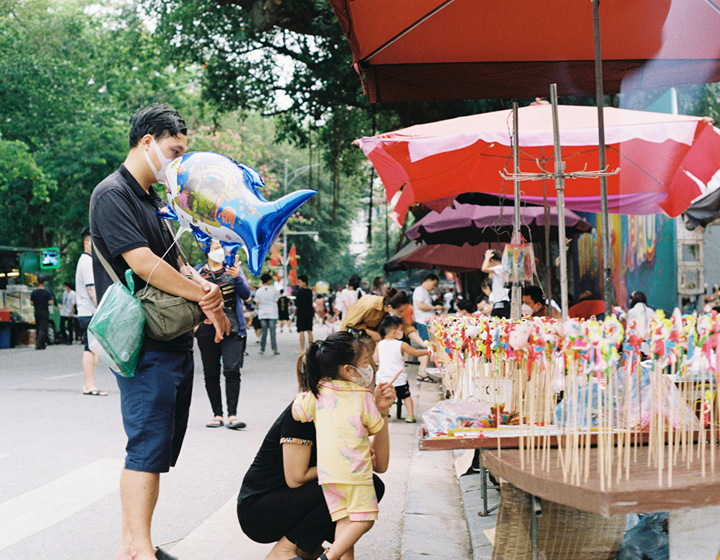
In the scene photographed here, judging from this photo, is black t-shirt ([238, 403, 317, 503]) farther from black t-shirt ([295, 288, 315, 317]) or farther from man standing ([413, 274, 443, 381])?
black t-shirt ([295, 288, 315, 317])

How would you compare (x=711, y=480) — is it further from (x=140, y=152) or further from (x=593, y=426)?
(x=140, y=152)

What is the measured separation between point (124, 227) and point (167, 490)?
2496mm

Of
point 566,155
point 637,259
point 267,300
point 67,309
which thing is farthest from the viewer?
point 67,309

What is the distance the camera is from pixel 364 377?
10.9ft

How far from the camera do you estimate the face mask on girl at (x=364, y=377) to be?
3.30 metres

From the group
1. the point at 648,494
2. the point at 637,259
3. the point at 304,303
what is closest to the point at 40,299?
the point at 304,303

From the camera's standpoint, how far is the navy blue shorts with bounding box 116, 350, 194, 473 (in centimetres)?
315

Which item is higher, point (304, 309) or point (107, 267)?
point (107, 267)

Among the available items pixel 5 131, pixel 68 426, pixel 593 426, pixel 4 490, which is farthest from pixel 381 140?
pixel 5 131

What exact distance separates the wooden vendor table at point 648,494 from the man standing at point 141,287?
4.58 ft

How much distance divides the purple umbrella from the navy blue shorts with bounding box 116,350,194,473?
584 centimetres

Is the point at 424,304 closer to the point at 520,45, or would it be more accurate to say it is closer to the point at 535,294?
the point at 535,294

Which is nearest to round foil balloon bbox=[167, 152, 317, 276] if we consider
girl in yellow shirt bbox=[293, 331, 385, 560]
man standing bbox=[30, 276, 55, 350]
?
girl in yellow shirt bbox=[293, 331, 385, 560]

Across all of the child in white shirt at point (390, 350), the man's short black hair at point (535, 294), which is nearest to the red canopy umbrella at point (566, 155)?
the man's short black hair at point (535, 294)
